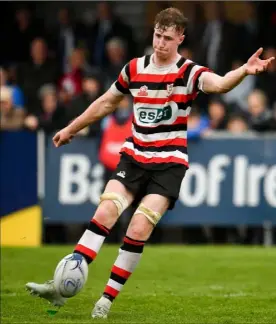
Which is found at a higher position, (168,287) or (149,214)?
(149,214)

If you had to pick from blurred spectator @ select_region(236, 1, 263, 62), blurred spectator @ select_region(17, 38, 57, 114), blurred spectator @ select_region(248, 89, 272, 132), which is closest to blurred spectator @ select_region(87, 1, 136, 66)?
blurred spectator @ select_region(17, 38, 57, 114)

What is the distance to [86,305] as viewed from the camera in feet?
34.0

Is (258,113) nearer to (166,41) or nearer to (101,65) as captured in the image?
(101,65)

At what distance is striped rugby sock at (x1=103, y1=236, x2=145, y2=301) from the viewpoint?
9344 millimetres

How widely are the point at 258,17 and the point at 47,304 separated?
11.5 m

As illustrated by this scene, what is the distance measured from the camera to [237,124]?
1739 centimetres

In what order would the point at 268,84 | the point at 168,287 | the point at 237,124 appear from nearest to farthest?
the point at 168,287 < the point at 237,124 < the point at 268,84

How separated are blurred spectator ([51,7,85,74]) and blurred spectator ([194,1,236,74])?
2311mm

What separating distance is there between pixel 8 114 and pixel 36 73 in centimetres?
305

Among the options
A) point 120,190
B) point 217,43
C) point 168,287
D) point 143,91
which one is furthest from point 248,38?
point 120,190

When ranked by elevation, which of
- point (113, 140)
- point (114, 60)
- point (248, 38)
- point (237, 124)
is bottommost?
point (113, 140)


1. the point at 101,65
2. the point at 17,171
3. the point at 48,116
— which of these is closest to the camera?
the point at 17,171

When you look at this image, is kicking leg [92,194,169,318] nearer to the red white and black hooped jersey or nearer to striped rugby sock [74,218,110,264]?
striped rugby sock [74,218,110,264]

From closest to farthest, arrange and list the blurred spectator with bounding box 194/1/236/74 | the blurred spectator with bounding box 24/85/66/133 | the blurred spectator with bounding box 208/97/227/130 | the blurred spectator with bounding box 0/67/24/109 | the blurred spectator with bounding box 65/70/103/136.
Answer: the blurred spectator with bounding box 24/85/66/133
the blurred spectator with bounding box 208/97/227/130
the blurred spectator with bounding box 65/70/103/136
the blurred spectator with bounding box 0/67/24/109
the blurred spectator with bounding box 194/1/236/74
